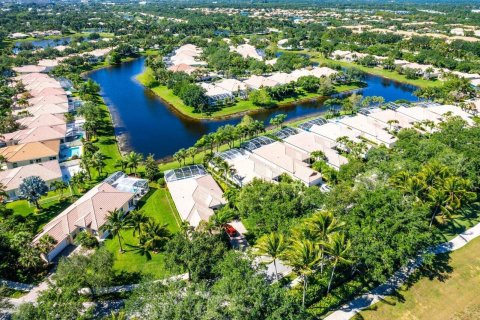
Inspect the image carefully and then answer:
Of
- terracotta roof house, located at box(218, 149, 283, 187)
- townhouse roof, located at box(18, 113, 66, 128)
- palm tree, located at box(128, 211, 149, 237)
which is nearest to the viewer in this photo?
palm tree, located at box(128, 211, 149, 237)

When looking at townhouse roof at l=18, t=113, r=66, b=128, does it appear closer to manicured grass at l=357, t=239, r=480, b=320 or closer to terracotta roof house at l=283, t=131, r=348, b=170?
terracotta roof house at l=283, t=131, r=348, b=170

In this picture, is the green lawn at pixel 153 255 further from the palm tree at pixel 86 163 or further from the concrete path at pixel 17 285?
the palm tree at pixel 86 163

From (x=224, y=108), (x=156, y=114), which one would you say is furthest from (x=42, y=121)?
(x=224, y=108)

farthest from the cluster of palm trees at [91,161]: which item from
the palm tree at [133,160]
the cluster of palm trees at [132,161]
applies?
the palm tree at [133,160]

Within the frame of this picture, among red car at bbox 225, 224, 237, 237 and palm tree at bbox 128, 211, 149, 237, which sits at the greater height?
palm tree at bbox 128, 211, 149, 237

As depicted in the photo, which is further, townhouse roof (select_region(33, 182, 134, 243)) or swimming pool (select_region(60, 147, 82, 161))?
swimming pool (select_region(60, 147, 82, 161))

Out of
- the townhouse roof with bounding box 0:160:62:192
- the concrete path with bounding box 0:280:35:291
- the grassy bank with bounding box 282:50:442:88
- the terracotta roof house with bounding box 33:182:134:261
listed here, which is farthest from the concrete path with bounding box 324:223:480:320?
the grassy bank with bounding box 282:50:442:88

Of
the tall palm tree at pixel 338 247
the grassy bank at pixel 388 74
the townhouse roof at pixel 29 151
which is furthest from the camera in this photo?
the grassy bank at pixel 388 74
